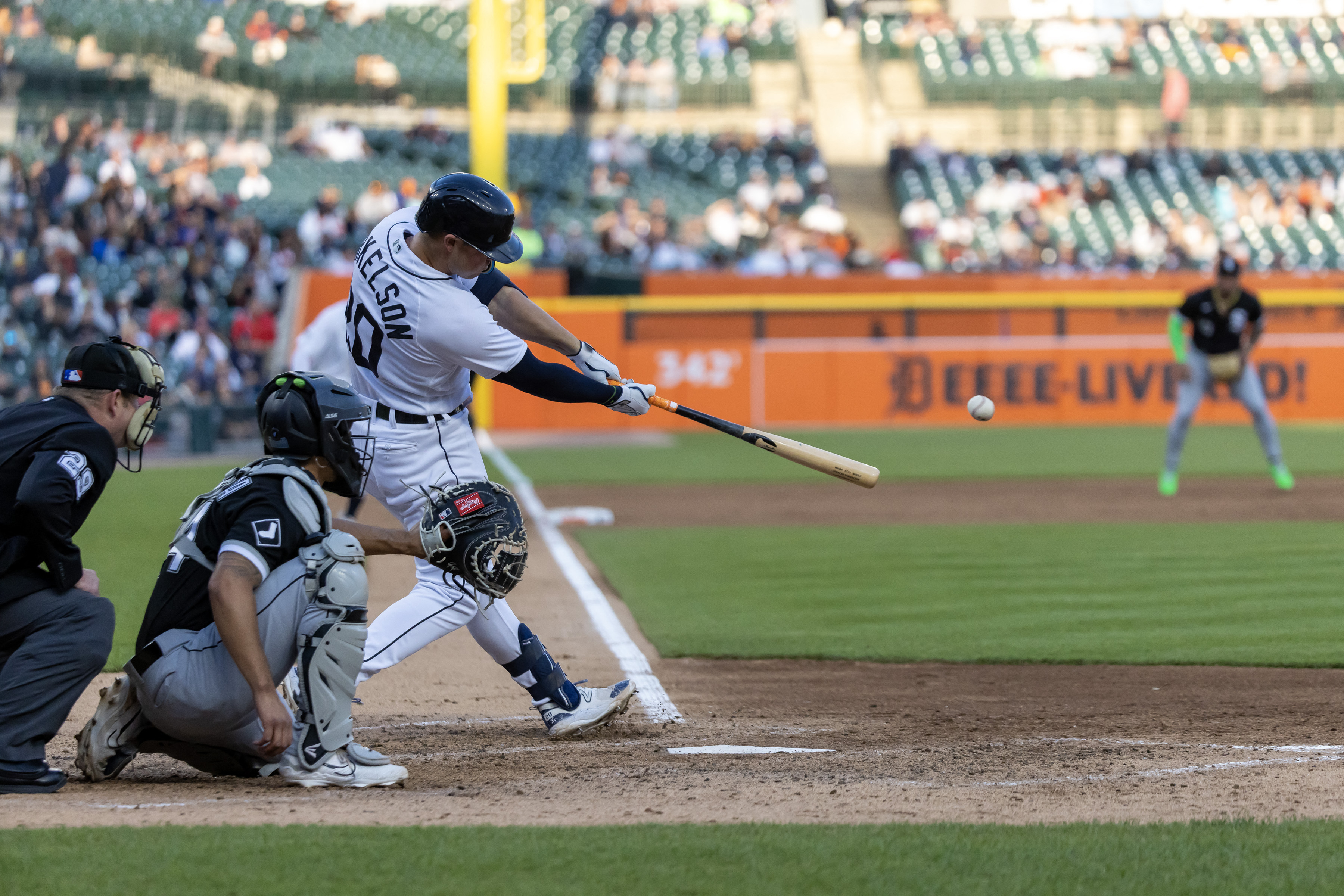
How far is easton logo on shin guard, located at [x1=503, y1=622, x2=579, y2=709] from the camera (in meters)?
5.04

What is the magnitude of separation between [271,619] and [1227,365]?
415 inches

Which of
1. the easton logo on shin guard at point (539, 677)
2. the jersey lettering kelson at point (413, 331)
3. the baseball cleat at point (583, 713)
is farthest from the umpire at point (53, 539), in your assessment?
the baseball cleat at point (583, 713)

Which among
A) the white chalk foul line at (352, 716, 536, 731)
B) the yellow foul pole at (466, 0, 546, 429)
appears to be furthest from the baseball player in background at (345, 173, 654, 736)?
the yellow foul pole at (466, 0, 546, 429)

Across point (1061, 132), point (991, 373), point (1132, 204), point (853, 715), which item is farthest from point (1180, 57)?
point (853, 715)

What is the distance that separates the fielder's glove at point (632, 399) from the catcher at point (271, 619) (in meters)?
0.75

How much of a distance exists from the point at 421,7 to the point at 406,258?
1178 inches

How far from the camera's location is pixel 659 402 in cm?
519

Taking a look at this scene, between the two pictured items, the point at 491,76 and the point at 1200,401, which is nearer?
the point at 1200,401

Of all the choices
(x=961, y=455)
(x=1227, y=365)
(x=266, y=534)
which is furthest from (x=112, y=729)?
(x=961, y=455)

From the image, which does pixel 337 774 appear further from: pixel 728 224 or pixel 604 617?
pixel 728 224

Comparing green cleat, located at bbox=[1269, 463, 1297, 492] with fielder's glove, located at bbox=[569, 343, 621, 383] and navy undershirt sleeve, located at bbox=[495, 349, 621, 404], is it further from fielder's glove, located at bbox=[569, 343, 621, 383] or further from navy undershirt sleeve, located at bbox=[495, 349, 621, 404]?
navy undershirt sleeve, located at bbox=[495, 349, 621, 404]

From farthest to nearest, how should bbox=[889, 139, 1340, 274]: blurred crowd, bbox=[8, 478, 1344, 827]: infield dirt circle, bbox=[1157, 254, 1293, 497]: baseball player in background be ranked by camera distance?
bbox=[889, 139, 1340, 274]: blurred crowd
bbox=[1157, 254, 1293, 497]: baseball player in background
bbox=[8, 478, 1344, 827]: infield dirt circle

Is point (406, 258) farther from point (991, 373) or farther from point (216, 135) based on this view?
point (216, 135)

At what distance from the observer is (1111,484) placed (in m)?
14.3
